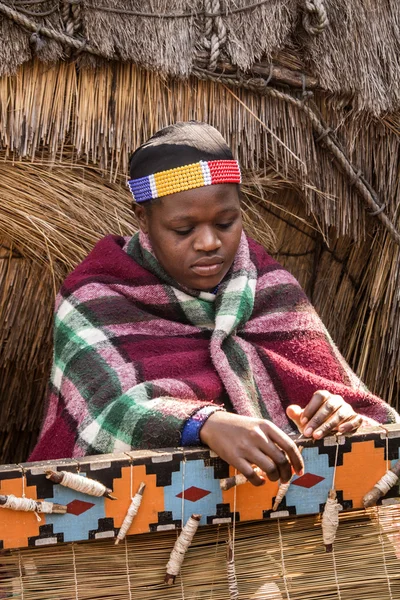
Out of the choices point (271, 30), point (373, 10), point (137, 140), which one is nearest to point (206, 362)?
point (137, 140)

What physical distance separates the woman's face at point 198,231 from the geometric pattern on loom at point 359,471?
0.60 metres

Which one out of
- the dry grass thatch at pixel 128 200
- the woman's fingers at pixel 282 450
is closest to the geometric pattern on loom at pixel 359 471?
the woman's fingers at pixel 282 450

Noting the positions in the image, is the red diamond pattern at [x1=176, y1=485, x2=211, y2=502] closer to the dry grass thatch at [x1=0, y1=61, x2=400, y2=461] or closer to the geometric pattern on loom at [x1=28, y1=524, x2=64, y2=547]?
the geometric pattern on loom at [x1=28, y1=524, x2=64, y2=547]

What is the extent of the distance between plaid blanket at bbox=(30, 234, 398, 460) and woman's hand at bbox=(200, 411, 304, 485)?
0.23 metres

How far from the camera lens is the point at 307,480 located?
1521 mm

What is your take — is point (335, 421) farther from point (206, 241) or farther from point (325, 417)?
point (206, 241)

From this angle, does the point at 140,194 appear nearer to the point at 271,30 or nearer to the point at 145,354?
the point at 145,354

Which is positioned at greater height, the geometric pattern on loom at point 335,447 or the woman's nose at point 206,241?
the woman's nose at point 206,241

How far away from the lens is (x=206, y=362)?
6.47 ft

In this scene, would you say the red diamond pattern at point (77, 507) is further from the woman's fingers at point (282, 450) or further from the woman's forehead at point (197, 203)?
the woman's forehead at point (197, 203)

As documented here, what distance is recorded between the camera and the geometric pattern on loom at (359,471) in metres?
1.55

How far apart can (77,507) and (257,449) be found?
0.30 m

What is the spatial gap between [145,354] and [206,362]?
0.14 metres

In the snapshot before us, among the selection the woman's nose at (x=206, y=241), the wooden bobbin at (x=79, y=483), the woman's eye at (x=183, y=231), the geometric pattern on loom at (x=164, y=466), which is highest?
the woman's eye at (x=183, y=231)
